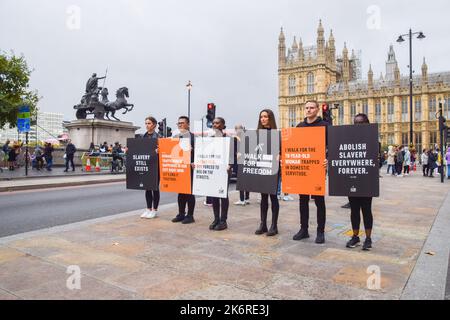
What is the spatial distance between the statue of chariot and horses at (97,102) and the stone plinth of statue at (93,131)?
0.85 m

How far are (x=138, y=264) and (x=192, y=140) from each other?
308cm

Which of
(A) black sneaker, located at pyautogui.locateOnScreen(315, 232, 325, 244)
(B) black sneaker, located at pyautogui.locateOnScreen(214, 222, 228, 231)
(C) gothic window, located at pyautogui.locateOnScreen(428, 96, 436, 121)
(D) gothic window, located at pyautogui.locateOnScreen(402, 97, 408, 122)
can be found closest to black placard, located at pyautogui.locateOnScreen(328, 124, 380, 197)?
(A) black sneaker, located at pyautogui.locateOnScreen(315, 232, 325, 244)

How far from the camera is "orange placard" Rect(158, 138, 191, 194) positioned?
6840 mm

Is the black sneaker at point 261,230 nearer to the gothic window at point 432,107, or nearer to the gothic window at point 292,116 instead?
the gothic window at point 432,107

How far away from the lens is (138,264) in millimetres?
4211

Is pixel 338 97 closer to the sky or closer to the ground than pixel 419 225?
closer to the sky

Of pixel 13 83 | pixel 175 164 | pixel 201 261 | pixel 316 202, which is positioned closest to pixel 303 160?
pixel 316 202

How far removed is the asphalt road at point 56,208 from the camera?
6820mm

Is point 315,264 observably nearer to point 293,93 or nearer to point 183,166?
point 183,166

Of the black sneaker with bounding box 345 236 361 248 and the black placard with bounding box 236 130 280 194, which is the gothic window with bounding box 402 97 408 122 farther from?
the black sneaker with bounding box 345 236 361 248

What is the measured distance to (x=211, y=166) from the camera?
6527mm

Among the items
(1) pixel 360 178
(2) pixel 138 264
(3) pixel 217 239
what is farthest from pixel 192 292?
(1) pixel 360 178

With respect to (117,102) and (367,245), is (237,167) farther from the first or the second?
(117,102)

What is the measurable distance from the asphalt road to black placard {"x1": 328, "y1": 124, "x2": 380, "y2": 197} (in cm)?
502
